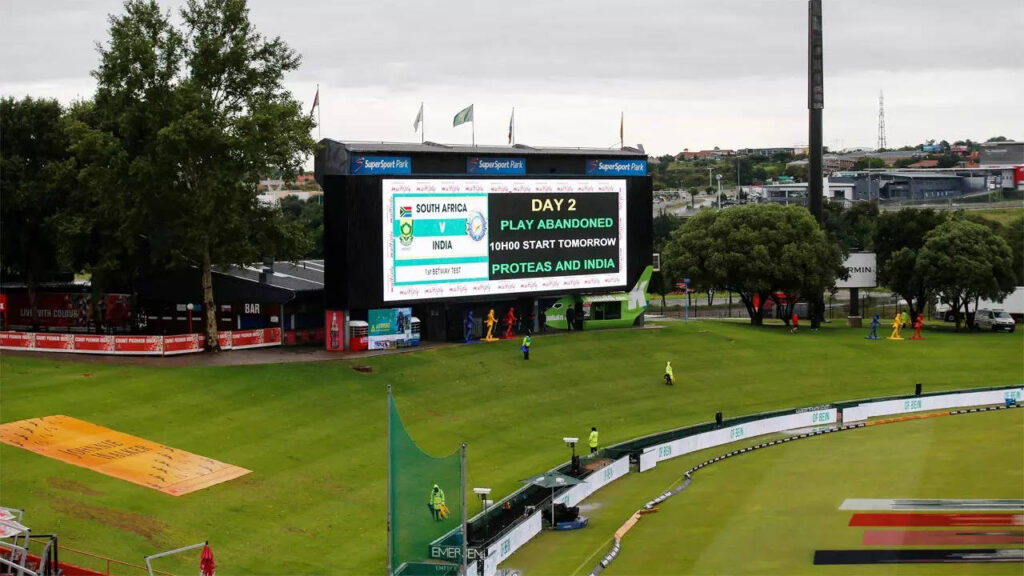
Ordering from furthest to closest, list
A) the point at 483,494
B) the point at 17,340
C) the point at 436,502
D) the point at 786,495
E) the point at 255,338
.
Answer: the point at 255,338, the point at 17,340, the point at 786,495, the point at 483,494, the point at 436,502

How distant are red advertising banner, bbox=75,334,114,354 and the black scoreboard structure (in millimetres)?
11495

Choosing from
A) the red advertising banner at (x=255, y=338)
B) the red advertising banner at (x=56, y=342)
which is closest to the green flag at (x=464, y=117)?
the red advertising banner at (x=255, y=338)

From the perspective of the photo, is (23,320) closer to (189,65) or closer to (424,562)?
(189,65)

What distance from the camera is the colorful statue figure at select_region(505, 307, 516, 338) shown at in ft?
246

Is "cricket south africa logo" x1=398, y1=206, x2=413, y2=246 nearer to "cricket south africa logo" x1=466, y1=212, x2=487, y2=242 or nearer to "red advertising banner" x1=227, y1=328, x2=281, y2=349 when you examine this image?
"cricket south africa logo" x1=466, y1=212, x2=487, y2=242

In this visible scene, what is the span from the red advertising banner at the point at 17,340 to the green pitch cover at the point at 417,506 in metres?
36.8

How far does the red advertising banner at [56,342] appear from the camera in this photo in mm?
64062

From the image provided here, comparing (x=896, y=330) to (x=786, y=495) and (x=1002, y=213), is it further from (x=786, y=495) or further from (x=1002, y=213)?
(x=1002, y=213)

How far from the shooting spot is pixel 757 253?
88.1 m

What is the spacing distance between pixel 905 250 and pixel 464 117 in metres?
41.2

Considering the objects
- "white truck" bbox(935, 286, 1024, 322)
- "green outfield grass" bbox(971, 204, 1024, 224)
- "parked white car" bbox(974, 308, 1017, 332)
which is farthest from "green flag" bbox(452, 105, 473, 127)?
"green outfield grass" bbox(971, 204, 1024, 224)

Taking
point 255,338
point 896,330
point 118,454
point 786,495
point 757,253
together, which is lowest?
point 786,495

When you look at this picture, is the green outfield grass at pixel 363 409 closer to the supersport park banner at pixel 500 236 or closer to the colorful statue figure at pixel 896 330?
the colorful statue figure at pixel 896 330

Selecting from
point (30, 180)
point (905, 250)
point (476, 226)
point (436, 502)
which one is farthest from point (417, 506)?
point (905, 250)
